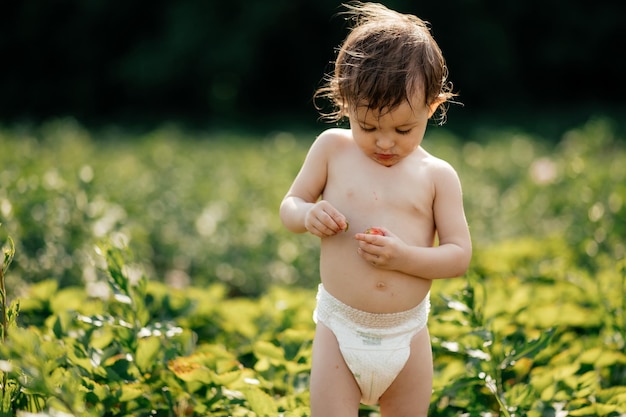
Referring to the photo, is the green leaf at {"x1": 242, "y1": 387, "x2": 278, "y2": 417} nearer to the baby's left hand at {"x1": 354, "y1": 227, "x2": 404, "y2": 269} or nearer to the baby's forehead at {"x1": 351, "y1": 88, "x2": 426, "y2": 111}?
the baby's left hand at {"x1": 354, "y1": 227, "x2": 404, "y2": 269}

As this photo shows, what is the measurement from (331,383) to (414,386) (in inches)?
10.1

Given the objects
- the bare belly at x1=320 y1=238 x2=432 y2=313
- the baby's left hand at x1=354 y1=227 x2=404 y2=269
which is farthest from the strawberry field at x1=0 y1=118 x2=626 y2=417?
the baby's left hand at x1=354 y1=227 x2=404 y2=269

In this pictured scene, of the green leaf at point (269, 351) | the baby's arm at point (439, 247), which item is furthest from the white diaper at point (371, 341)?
the green leaf at point (269, 351)

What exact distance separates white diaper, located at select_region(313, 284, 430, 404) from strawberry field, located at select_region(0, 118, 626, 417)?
0.24 metres

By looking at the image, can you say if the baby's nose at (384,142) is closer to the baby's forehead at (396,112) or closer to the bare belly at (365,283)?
the baby's forehead at (396,112)

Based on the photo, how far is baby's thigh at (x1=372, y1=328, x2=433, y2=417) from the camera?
2262 mm

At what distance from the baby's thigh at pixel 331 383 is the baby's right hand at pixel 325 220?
319mm

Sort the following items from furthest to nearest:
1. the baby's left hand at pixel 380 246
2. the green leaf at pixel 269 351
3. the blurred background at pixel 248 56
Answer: the blurred background at pixel 248 56, the green leaf at pixel 269 351, the baby's left hand at pixel 380 246

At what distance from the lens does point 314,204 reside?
219 centimetres

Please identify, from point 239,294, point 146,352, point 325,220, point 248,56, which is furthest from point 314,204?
point 248,56

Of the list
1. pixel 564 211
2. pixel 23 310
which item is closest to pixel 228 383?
pixel 23 310

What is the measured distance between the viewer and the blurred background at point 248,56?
16.7 meters

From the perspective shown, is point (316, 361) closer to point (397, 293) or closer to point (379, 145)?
point (397, 293)

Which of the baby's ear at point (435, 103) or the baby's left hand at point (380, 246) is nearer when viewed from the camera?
the baby's left hand at point (380, 246)
